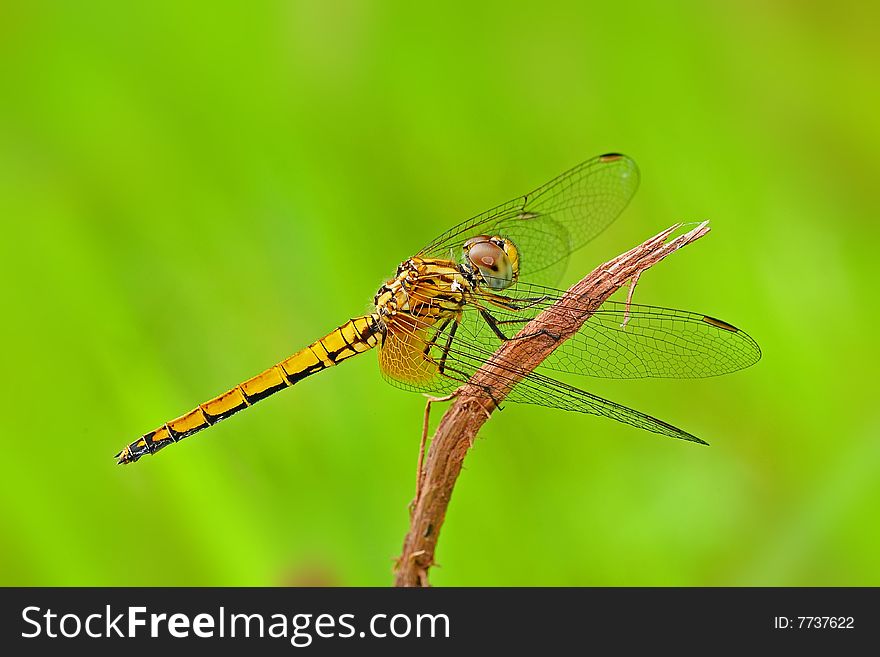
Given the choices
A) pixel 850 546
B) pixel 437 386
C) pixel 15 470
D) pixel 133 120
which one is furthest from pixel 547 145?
pixel 15 470

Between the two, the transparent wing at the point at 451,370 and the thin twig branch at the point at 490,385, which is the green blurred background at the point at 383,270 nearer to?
the transparent wing at the point at 451,370

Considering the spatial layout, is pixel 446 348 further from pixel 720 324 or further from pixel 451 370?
pixel 720 324

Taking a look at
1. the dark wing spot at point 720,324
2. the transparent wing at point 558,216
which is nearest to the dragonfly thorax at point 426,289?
the transparent wing at point 558,216

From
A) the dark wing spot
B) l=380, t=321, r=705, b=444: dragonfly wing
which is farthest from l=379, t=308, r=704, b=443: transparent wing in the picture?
the dark wing spot

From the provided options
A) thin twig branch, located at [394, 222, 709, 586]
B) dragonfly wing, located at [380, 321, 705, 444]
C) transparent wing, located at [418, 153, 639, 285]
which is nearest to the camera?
thin twig branch, located at [394, 222, 709, 586]

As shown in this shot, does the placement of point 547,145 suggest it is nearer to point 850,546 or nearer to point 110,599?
point 850,546

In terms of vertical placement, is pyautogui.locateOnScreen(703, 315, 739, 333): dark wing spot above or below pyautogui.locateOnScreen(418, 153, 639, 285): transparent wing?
below

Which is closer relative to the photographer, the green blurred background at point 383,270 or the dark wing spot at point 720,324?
the dark wing spot at point 720,324

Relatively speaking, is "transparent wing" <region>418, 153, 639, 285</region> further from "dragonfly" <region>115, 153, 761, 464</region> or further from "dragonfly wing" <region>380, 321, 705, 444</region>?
"dragonfly wing" <region>380, 321, 705, 444</region>
